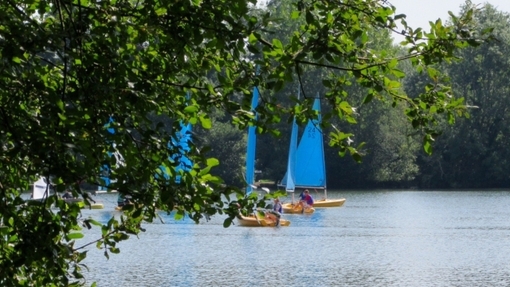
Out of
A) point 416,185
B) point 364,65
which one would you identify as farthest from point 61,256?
point 416,185

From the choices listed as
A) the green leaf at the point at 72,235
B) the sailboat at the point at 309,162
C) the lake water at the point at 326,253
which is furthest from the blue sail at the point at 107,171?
the sailboat at the point at 309,162

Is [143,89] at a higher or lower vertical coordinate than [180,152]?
higher

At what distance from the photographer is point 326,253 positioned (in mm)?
25891

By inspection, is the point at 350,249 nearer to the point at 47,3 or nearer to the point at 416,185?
the point at 47,3

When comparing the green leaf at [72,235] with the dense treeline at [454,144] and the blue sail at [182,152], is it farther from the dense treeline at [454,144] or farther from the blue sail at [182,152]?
the dense treeline at [454,144]

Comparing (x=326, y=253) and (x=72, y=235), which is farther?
(x=326, y=253)

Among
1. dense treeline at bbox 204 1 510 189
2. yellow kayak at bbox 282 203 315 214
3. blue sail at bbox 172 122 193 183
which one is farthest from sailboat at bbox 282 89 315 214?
blue sail at bbox 172 122 193 183

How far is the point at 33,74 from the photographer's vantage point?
423 centimetres

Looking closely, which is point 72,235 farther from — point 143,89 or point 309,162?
Result: point 309,162

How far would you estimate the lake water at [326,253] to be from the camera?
21.2 m

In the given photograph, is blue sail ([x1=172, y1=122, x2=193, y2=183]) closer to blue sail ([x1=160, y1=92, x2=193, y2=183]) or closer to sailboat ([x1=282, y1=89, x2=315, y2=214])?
blue sail ([x1=160, y1=92, x2=193, y2=183])

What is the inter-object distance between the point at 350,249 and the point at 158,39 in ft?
72.7

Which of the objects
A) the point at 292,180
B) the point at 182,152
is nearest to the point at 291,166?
the point at 292,180

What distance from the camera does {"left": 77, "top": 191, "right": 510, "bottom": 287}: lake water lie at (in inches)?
837
